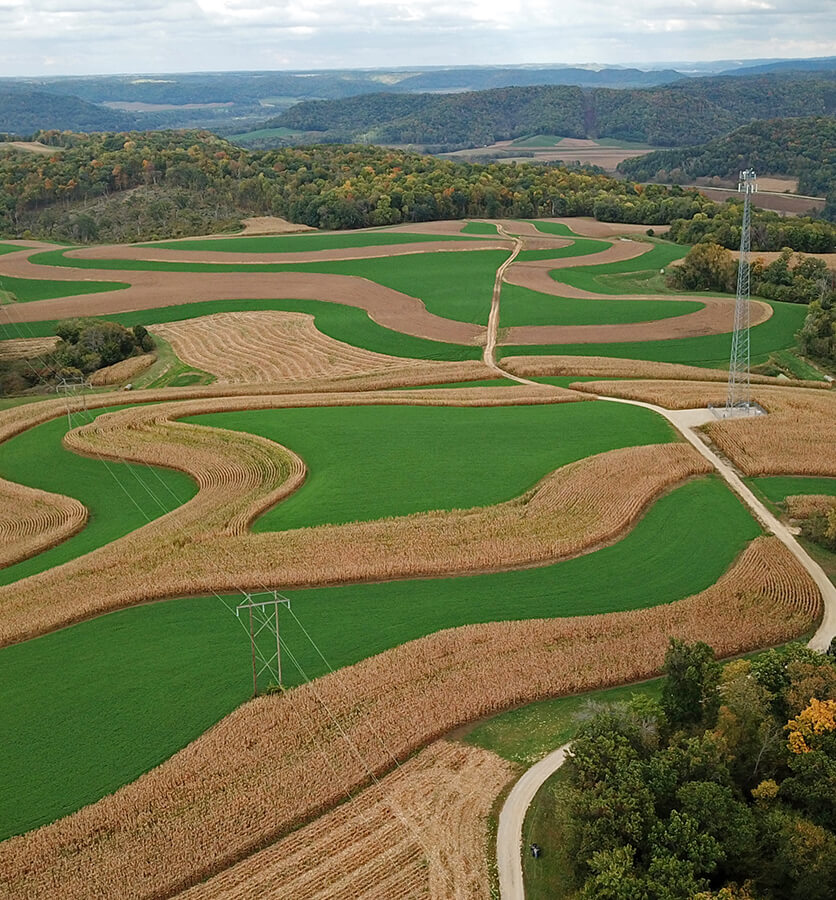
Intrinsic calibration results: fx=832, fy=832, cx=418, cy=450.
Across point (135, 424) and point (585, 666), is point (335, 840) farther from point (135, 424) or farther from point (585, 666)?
point (135, 424)

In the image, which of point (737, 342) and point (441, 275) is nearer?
point (737, 342)

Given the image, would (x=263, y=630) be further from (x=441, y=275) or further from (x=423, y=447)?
(x=441, y=275)

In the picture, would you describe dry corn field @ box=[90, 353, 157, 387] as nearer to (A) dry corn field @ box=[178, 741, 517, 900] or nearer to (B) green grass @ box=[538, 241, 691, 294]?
(B) green grass @ box=[538, 241, 691, 294]

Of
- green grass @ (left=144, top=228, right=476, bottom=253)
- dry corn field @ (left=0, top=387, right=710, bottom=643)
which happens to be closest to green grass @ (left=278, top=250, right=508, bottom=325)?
green grass @ (left=144, top=228, right=476, bottom=253)

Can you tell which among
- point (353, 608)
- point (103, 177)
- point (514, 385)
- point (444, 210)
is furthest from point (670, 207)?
point (353, 608)

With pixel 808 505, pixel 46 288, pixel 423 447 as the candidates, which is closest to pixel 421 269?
pixel 46 288

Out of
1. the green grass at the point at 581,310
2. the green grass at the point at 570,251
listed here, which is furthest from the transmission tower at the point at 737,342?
the green grass at the point at 570,251
